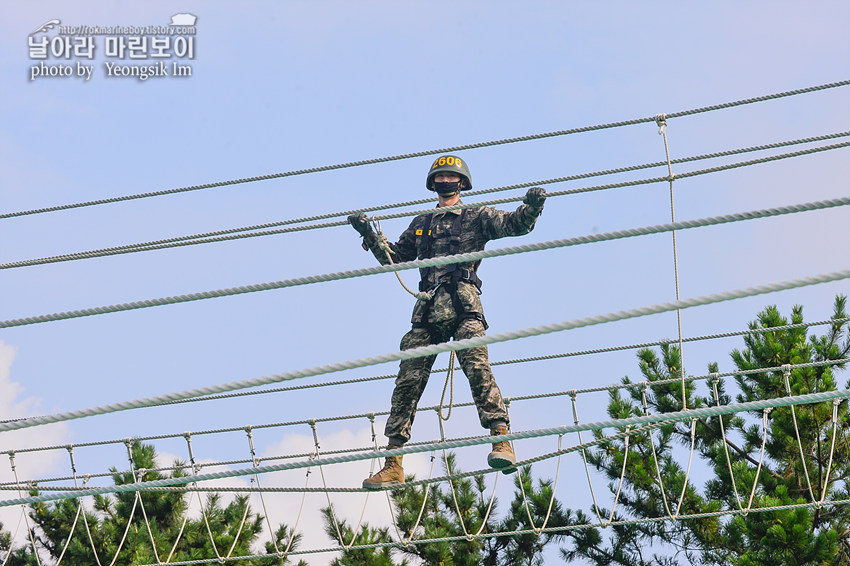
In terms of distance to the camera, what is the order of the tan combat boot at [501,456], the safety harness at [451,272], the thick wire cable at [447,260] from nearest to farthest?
the thick wire cable at [447,260] → the tan combat boot at [501,456] → the safety harness at [451,272]

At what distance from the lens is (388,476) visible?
16.9 feet

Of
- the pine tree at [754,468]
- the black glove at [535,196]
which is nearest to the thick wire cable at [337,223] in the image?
the black glove at [535,196]

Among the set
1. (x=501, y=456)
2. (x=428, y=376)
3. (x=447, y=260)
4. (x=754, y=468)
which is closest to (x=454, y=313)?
(x=428, y=376)

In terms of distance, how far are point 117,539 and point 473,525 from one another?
3.39 metres

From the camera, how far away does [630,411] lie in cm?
1027

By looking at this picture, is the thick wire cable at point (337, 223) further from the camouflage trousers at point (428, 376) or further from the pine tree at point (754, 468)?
the pine tree at point (754, 468)

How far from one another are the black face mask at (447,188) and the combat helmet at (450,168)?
5 centimetres

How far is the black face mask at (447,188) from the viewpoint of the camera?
548 cm

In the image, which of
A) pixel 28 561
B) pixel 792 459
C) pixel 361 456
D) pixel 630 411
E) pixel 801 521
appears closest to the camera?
pixel 361 456

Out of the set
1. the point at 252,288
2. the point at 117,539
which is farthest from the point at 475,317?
the point at 117,539

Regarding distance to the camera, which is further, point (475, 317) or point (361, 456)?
point (475, 317)

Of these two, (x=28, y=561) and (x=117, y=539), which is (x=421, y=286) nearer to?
(x=117, y=539)

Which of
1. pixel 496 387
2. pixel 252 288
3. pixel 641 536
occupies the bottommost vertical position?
pixel 641 536

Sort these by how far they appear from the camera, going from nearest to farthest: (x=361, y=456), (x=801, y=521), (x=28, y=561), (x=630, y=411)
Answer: (x=361, y=456) < (x=801, y=521) < (x=630, y=411) < (x=28, y=561)
